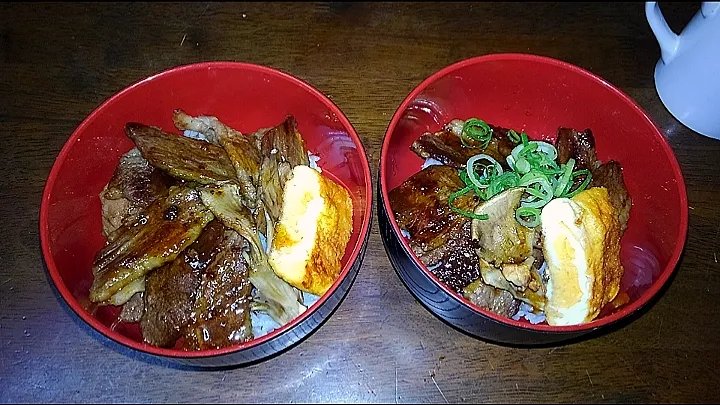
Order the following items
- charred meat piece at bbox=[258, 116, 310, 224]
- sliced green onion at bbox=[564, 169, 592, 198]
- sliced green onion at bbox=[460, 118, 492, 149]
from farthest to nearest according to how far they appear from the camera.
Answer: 1. sliced green onion at bbox=[460, 118, 492, 149]
2. sliced green onion at bbox=[564, 169, 592, 198]
3. charred meat piece at bbox=[258, 116, 310, 224]

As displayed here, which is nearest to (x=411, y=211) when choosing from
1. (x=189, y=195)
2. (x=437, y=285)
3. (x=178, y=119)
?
(x=437, y=285)

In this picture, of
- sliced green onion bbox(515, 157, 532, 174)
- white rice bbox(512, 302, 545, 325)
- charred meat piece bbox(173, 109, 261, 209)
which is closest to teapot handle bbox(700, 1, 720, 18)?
sliced green onion bbox(515, 157, 532, 174)

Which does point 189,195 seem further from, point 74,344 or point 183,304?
point 74,344

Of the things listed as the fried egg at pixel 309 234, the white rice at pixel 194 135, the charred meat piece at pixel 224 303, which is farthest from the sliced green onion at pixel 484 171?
the white rice at pixel 194 135

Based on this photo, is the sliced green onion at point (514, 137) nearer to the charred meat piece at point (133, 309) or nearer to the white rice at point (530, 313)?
the white rice at point (530, 313)

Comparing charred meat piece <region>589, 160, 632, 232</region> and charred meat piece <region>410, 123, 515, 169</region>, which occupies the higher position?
charred meat piece <region>410, 123, 515, 169</region>

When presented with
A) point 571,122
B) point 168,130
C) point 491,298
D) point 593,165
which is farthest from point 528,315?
point 168,130

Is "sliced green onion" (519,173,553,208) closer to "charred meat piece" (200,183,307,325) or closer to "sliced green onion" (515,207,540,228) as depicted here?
"sliced green onion" (515,207,540,228)
